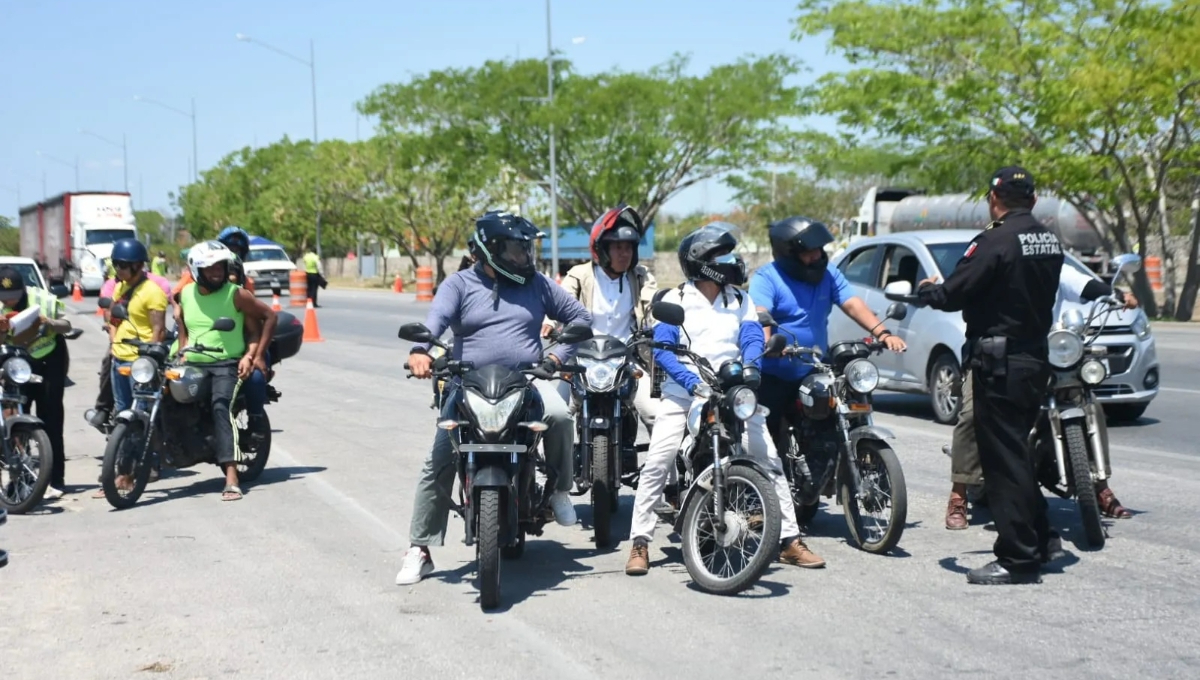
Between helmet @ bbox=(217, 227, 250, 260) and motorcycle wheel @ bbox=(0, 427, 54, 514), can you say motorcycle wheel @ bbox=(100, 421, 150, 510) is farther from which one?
helmet @ bbox=(217, 227, 250, 260)

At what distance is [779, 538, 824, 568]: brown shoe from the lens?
281 inches

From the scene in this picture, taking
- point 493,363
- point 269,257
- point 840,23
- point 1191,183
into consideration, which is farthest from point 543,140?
point 493,363

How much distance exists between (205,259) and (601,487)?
3.61m

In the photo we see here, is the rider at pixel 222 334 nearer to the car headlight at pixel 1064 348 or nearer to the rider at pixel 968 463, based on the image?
the rider at pixel 968 463

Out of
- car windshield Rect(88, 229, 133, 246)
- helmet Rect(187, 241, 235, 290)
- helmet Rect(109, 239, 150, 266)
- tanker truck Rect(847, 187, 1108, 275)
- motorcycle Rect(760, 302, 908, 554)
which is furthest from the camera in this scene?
car windshield Rect(88, 229, 133, 246)

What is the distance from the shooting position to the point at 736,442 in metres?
6.84

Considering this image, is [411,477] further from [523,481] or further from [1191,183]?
[1191,183]

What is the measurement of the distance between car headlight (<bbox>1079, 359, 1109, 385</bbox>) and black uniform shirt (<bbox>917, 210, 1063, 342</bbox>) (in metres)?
1.03

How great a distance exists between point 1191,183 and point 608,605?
108ft

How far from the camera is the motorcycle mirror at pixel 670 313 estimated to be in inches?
266

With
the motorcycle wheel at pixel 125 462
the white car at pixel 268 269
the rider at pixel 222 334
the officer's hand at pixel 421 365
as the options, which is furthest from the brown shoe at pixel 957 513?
the white car at pixel 268 269

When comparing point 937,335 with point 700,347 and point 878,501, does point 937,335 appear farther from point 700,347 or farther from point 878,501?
point 700,347

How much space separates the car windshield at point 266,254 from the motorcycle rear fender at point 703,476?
46142mm

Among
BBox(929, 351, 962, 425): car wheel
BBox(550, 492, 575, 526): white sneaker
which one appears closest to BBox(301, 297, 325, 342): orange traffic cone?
BBox(929, 351, 962, 425): car wheel
